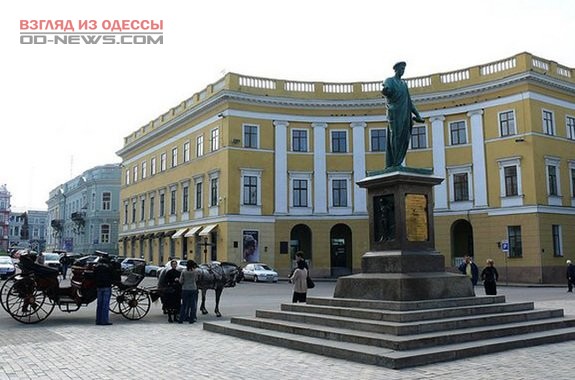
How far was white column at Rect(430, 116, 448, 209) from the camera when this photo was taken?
42688mm

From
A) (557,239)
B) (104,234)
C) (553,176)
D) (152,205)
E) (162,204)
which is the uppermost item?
(553,176)

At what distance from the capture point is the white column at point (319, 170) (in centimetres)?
4462

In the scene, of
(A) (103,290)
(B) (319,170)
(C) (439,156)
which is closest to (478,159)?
(C) (439,156)

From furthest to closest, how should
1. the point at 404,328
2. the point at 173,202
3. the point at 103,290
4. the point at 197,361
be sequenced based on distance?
1. the point at 173,202
2. the point at 103,290
3. the point at 404,328
4. the point at 197,361

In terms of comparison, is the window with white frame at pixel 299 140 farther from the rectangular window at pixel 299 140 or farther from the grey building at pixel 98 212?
the grey building at pixel 98 212

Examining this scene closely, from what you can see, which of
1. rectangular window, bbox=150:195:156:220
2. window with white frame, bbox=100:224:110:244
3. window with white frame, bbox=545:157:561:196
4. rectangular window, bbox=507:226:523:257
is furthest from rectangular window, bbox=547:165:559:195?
window with white frame, bbox=100:224:110:244

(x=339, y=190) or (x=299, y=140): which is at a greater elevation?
(x=299, y=140)

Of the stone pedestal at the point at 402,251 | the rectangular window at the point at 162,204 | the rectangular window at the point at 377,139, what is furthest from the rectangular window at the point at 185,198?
the stone pedestal at the point at 402,251

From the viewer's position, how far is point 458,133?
42625mm

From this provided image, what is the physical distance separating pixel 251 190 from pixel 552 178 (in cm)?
2121

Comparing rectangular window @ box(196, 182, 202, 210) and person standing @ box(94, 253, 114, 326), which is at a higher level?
rectangular window @ box(196, 182, 202, 210)

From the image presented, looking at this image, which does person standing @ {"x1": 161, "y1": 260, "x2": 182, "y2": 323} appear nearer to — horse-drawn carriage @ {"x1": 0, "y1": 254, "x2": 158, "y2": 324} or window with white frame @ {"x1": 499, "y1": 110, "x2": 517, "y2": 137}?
horse-drawn carriage @ {"x1": 0, "y1": 254, "x2": 158, "y2": 324}

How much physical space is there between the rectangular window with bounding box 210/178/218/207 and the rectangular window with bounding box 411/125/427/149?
15.3 meters

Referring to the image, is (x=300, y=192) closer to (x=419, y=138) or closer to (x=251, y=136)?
(x=251, y=136)
